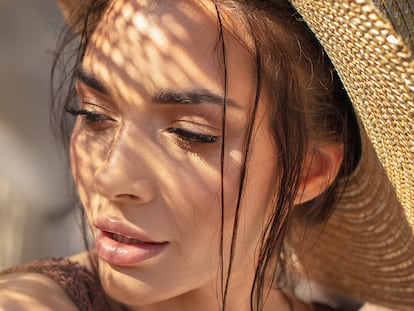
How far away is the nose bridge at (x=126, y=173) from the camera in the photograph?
1.26 metres

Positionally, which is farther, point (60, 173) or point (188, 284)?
point (60, 173)

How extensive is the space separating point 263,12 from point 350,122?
1.02 ft

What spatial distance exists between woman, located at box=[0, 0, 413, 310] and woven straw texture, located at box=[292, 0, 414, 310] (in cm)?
14

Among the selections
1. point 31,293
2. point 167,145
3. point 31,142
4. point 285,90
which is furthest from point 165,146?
point 31,142

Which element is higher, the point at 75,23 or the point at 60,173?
the point at 75,23

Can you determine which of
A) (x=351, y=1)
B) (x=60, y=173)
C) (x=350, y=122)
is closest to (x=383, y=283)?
(x=350, y=122)

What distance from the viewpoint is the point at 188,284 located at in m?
1.36

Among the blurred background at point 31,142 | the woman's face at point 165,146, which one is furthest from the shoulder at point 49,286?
Answer: the blurred background at point 31,142

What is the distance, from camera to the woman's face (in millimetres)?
1274

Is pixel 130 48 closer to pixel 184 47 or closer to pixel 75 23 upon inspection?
pixel 184 47

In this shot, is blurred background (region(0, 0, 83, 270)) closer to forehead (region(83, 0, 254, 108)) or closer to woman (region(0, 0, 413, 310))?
woman (region(0, 0, 413, 310))

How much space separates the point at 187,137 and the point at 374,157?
406mm

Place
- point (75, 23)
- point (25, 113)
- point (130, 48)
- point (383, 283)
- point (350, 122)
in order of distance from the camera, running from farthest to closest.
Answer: point (25, 113) → point (383, 283) → point (75, 23) → point (350, 122) → point (130, 48)

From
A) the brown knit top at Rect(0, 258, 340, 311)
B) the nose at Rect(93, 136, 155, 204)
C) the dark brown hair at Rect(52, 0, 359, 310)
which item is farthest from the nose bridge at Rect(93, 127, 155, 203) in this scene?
the brown knit top at Rect(0, 258, 340, 311)
